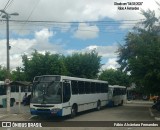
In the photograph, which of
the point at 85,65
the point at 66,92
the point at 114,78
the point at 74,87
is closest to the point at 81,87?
the point at 74,87

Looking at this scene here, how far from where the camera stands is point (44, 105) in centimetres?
2416

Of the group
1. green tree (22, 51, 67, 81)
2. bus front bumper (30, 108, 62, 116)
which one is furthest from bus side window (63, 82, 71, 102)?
green tree (22, 51, 67, 81)

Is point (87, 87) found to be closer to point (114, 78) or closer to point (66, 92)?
point (66, 92)

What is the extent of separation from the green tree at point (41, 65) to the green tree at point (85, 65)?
18.4 feet

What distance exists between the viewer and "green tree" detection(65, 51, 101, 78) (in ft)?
174

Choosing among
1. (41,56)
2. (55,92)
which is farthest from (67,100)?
(41,56)

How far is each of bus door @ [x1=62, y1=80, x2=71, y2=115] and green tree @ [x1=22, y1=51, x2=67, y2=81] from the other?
19.7 m

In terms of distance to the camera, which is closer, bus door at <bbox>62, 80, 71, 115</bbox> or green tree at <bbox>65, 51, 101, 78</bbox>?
bus door at <bbox>62, 80, 71, 115</bbox>

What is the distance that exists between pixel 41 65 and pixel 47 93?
22.0 meters

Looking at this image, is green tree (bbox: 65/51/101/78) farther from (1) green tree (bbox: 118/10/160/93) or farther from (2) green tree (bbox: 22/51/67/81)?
(1) green tree (bbox: 118/10/160/93)

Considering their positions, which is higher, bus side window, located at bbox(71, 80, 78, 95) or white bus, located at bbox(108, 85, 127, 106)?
bus side window, located at bbox(71, 80, 78, 95)

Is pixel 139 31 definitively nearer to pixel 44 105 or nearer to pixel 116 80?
pixel 44 105

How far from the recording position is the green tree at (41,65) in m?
45.8

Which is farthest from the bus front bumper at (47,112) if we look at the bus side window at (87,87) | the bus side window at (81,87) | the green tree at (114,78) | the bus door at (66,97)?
the green tree at (114,78)
